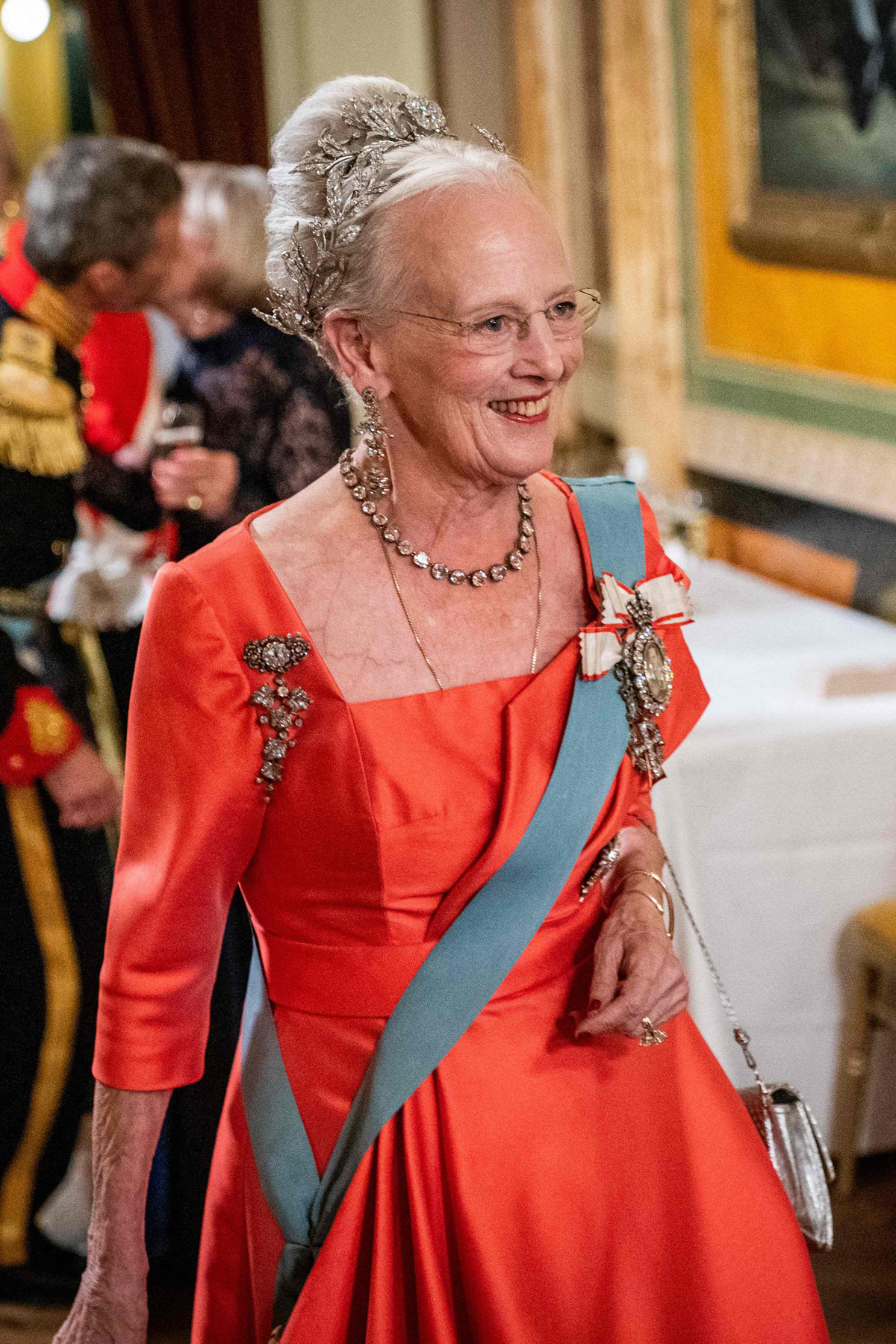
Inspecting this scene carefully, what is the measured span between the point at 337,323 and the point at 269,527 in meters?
0.19

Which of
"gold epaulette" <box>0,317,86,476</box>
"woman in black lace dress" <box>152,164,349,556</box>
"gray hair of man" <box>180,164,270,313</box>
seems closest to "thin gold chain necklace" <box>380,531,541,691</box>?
"gold epaulette" <box>0,317,86,476</box>

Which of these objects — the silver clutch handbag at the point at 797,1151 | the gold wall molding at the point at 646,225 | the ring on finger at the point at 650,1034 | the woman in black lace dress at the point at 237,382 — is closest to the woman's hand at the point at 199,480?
the woman in black lace dress at the point at 237,382

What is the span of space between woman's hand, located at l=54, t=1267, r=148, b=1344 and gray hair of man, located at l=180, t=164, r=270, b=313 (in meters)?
2.21

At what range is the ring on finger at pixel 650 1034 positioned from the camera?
1149 millimetres

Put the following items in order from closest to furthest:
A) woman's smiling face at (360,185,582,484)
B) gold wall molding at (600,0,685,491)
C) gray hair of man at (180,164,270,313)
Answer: woman's smiling face at (360,185,582,484)
gray hair of man at (180,164,270,313)
gold wall molding at (600,0,685,491)

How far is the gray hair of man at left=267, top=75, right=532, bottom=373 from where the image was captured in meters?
1.13

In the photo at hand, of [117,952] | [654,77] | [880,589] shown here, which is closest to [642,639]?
[117,952]

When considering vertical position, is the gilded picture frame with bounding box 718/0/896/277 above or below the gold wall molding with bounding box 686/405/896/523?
above

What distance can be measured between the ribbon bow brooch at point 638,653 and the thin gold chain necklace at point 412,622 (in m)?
0.04

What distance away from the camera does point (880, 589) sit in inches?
128

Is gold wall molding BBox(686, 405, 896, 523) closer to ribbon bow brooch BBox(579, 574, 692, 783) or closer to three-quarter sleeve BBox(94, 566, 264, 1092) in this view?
ribbon bow brooch BBox(579, 574, 692, 783)

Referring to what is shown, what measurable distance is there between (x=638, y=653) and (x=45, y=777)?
4.35 feet

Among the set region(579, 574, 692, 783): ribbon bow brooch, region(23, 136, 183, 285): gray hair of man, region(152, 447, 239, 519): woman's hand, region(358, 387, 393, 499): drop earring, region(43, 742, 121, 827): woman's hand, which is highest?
region(23, 136, 183, 285): gray hair of man

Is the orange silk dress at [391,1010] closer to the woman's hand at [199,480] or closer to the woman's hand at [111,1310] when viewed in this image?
the woman's hand at [111,1310]
